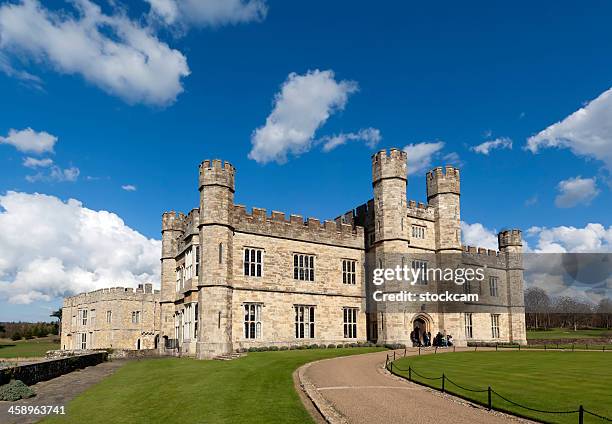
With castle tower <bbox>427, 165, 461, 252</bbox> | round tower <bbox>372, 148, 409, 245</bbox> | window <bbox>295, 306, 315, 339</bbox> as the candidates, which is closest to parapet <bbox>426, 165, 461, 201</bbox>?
castle tower <bbox>427, 165, 461, 252</bbox>

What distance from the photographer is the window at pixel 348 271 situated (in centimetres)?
3712

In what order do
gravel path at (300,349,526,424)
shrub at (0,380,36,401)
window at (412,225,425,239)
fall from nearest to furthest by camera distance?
1. gravel path at (300,349,526,424)
2. shrub at (0,380,36,401)
3. window at (412,225,425,239)

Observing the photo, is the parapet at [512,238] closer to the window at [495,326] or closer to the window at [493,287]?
the window at [493,287]

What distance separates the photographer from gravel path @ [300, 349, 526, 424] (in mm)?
12430

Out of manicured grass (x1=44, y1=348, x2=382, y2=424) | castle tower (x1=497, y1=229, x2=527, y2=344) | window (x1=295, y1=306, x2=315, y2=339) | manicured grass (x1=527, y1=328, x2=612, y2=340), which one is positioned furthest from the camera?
manicured grass (x1=527, y1=328, x2=612, y2=340)

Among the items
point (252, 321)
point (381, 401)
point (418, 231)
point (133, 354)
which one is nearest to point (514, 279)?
point (418, 231)

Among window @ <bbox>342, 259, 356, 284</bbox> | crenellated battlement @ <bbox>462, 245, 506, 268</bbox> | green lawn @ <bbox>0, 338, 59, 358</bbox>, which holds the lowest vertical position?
green lawn @ <bbox>0, 338, 59, 358</bbox>

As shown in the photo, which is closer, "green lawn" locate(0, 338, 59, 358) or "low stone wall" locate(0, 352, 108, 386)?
"low stone wall" locate(0, 352, 108, 386)

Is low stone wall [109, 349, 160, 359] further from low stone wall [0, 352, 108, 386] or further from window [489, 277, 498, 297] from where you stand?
window [489, 277, 498, 297]

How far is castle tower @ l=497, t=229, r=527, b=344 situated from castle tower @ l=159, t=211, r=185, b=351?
2916 centimetres

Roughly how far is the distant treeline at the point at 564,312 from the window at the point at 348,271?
115ft

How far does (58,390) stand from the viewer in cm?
1973

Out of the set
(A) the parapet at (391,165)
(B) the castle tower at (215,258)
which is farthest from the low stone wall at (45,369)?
(A) the parapet at (391,165)

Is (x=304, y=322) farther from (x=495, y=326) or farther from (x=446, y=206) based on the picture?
(x=495, y=326)
